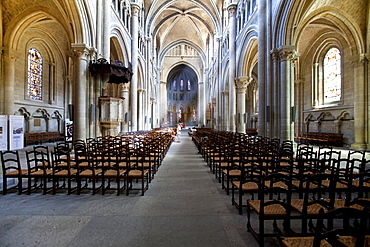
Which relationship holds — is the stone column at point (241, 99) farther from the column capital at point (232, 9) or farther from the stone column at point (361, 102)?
the stone column at point (361, 102)

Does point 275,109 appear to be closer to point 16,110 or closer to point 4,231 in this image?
point 4,231

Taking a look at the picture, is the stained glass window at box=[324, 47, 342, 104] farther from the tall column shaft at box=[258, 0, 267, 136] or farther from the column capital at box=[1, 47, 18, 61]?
the column capital at box=[1, 47, 18, 61]

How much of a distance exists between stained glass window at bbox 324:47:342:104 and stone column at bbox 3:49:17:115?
24.1 metres

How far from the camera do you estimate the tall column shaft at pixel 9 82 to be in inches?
536

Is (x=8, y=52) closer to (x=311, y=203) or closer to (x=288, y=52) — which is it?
(x=288, y=52)

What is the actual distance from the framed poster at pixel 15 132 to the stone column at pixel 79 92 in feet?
11.0

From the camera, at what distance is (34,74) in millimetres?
17609

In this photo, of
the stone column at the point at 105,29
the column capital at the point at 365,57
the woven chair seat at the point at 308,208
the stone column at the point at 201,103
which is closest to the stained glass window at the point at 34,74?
the stone column at the point at 105,29

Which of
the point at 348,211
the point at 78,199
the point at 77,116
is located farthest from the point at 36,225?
the point at 77,116

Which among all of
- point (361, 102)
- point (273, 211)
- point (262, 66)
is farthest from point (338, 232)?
point (361, 102)

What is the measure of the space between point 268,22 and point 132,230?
548 inches

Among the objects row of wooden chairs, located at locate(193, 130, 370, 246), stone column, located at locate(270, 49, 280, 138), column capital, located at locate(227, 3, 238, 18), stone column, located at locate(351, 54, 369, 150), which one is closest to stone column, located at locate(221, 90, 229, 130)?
column capital, located at locate(227, 3, 238, 18)

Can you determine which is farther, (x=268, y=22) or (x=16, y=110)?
(x=16, y=110)

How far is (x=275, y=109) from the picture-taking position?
1216 centimetres
